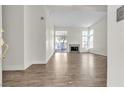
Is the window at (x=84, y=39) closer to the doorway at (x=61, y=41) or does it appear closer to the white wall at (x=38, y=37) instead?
the doorway at (x=61, y=41)

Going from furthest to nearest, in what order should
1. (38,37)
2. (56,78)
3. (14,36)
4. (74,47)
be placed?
(74,47) < (38,37) < (14,36) < (56,78)

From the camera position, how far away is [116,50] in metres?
1.46

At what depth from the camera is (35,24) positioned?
5.73 m

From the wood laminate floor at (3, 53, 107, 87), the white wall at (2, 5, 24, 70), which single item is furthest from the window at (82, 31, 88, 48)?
the white wall at (2, 5, 24, 70)

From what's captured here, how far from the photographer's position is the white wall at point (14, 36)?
4270 mm

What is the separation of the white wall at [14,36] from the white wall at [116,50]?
126 inches

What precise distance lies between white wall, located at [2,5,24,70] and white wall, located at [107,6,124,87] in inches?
126

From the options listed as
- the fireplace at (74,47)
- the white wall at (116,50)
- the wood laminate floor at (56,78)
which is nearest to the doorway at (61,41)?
the fireplace at (74,47)

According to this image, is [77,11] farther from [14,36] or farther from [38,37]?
[14,36]

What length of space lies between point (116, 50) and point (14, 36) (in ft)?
11.5

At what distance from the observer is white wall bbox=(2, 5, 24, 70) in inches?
168

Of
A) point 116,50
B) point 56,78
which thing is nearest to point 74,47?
point 56,78
